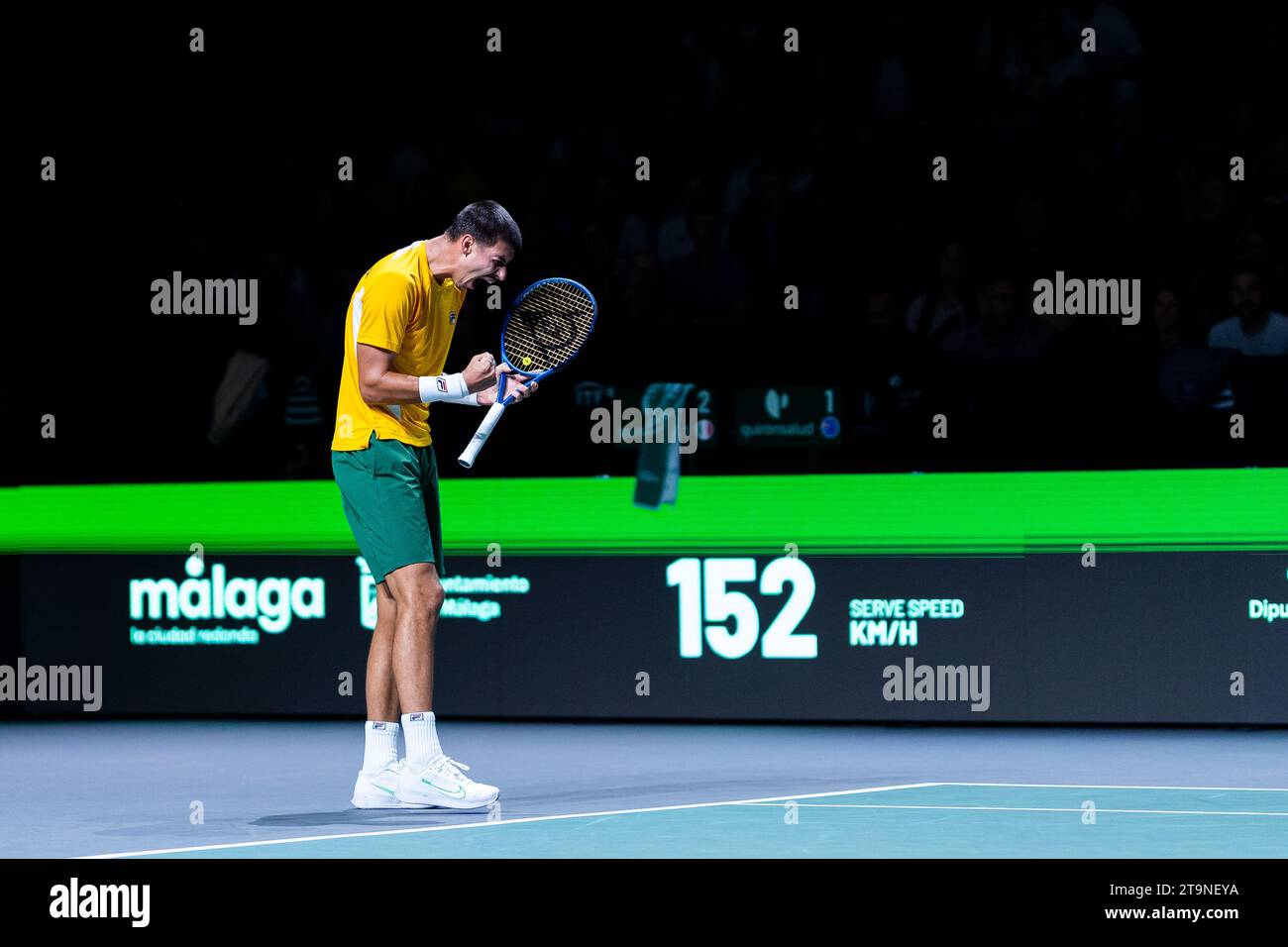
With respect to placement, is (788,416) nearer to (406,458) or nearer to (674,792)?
(674,792)

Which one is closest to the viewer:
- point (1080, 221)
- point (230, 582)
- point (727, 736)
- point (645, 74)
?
point (727, 736)

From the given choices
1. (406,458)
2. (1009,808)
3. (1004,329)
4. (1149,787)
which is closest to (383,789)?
(406,458)

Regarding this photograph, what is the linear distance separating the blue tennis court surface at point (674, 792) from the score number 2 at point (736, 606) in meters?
0.39

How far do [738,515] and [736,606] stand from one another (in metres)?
0.41

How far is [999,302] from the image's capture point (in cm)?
1041

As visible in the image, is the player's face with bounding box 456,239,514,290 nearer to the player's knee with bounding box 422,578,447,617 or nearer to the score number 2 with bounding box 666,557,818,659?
the player's knee with bounding box 422,578,447,617

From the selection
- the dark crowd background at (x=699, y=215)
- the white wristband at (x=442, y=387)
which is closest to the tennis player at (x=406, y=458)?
the white wristband at (x=442, y=387)

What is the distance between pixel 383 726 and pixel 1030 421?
4.14m

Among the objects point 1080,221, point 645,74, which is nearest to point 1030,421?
point 1080,221

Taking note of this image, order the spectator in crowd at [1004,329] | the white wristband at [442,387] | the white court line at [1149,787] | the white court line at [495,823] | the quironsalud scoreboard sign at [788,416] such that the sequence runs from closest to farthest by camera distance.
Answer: the white court line at [495,823] < the white wristband at [442,387] < the white court line at [1149,787] < the quironsalud scoreboard sign at [788,416] < the spectator in crowd at [1004,329]

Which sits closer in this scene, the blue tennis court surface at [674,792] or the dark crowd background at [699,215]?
the blue tennis court surface at [674,792]

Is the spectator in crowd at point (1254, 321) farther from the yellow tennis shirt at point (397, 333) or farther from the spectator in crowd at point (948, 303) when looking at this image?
the yellow tennis shirt at point (397, 333)

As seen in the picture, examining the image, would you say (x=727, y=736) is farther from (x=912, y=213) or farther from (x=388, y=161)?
(x=388, y=161)

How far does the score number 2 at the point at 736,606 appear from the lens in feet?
31.6
